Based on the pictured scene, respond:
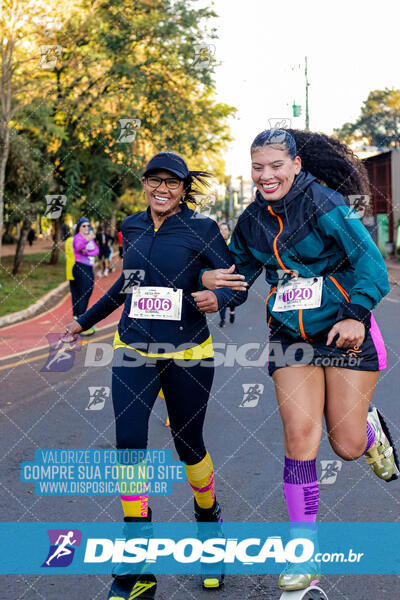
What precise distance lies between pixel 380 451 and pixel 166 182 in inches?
66.1

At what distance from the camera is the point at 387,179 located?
40.1m

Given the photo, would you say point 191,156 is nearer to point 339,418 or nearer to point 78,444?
point 78,444

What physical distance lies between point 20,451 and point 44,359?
15.0 feet

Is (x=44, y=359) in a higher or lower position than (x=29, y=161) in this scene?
lower

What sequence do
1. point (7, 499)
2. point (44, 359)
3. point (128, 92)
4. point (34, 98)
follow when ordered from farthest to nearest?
point (128, 92) → point (34, 98) → point (44, 359) → point (7, 499)

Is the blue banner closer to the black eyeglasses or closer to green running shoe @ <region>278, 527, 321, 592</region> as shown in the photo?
green running shoe @ <region>278, 527, 321, 592</region>

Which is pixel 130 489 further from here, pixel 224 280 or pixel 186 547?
pixel 224 280

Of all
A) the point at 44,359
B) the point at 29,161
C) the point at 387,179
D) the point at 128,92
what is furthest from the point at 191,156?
the point at 44,359

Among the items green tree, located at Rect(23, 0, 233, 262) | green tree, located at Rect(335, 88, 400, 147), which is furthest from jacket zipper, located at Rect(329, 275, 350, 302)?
green tree, located at Rect(335, 88, 400, 147)

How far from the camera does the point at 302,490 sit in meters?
3.24

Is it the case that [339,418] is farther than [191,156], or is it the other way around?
[191,156]

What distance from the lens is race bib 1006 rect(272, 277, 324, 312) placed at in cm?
332

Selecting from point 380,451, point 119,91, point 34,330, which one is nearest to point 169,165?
point 380,451

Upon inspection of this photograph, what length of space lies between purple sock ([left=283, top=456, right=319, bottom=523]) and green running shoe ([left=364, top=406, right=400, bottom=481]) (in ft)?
2.46
